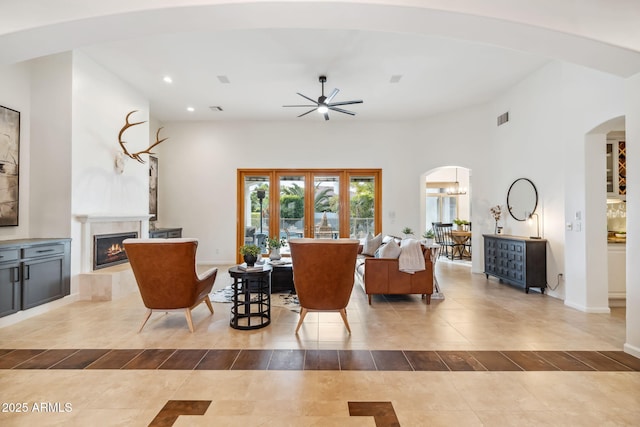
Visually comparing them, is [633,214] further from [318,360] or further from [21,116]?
[21,116]

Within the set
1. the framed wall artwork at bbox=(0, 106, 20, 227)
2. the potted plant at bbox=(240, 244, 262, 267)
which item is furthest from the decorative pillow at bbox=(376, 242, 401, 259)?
the framed wall artwork at bbox=(0, 106, 20, 227)

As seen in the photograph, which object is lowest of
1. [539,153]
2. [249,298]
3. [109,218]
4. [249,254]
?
[249,298]

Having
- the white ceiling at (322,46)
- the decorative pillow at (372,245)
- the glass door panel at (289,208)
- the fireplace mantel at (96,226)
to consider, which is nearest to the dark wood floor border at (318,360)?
the fireplace mantel at (96,226)

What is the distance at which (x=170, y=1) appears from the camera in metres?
2.29

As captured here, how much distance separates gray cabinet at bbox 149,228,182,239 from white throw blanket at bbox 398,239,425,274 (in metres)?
5.00

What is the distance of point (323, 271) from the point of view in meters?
3.21

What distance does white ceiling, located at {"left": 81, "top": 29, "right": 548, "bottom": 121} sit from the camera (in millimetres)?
4160

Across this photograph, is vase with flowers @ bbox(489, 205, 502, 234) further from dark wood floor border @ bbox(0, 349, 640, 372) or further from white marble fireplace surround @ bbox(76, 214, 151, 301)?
white marble fireplace surround @ bbox(76, 214, 151, 301)

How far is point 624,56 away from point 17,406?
5.22 meters

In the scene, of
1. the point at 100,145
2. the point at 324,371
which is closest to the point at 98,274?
the point at 100,145

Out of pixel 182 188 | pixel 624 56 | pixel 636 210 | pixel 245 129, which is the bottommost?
pixel 636 210

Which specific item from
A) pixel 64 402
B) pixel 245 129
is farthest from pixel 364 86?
pixel 64 402

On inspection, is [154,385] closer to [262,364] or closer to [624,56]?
[262,364]

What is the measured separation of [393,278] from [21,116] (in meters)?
5.67
